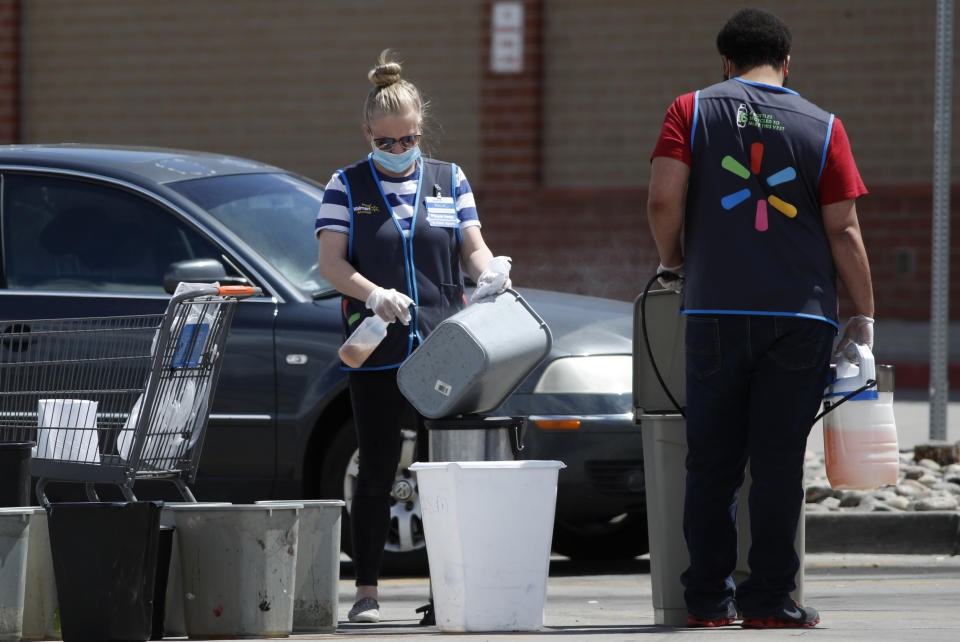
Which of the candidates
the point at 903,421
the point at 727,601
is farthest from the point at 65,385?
the point at 903,421

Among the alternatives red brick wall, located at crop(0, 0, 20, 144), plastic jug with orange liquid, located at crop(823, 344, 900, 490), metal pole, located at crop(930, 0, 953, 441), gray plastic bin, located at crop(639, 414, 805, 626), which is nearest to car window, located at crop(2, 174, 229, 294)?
gray plastic bin, located at crop(639, 414, 805, 626)

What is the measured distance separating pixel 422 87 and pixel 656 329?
13.3m

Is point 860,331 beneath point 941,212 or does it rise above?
beneath

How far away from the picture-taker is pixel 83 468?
5.18 metres

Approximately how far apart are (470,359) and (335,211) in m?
0.78

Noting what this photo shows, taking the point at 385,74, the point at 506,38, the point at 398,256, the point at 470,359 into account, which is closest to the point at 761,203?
the point at 470,359

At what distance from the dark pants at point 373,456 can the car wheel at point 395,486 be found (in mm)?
1196

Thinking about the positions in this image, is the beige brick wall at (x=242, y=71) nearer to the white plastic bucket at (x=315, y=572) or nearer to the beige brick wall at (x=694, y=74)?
the beige brick wall at (x=694, y=74)

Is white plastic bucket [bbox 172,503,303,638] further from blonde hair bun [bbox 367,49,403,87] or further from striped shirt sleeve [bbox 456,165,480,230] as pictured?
blonde hair bun [bbox 367,49,403,87]

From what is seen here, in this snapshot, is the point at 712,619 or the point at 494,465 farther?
the point at 712,619

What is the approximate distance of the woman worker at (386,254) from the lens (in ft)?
17.1

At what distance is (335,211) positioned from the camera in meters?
5.26

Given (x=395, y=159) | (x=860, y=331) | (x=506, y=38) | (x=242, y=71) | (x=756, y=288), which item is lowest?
(x=860, y=331)

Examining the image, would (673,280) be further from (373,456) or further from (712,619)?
(373,456)
